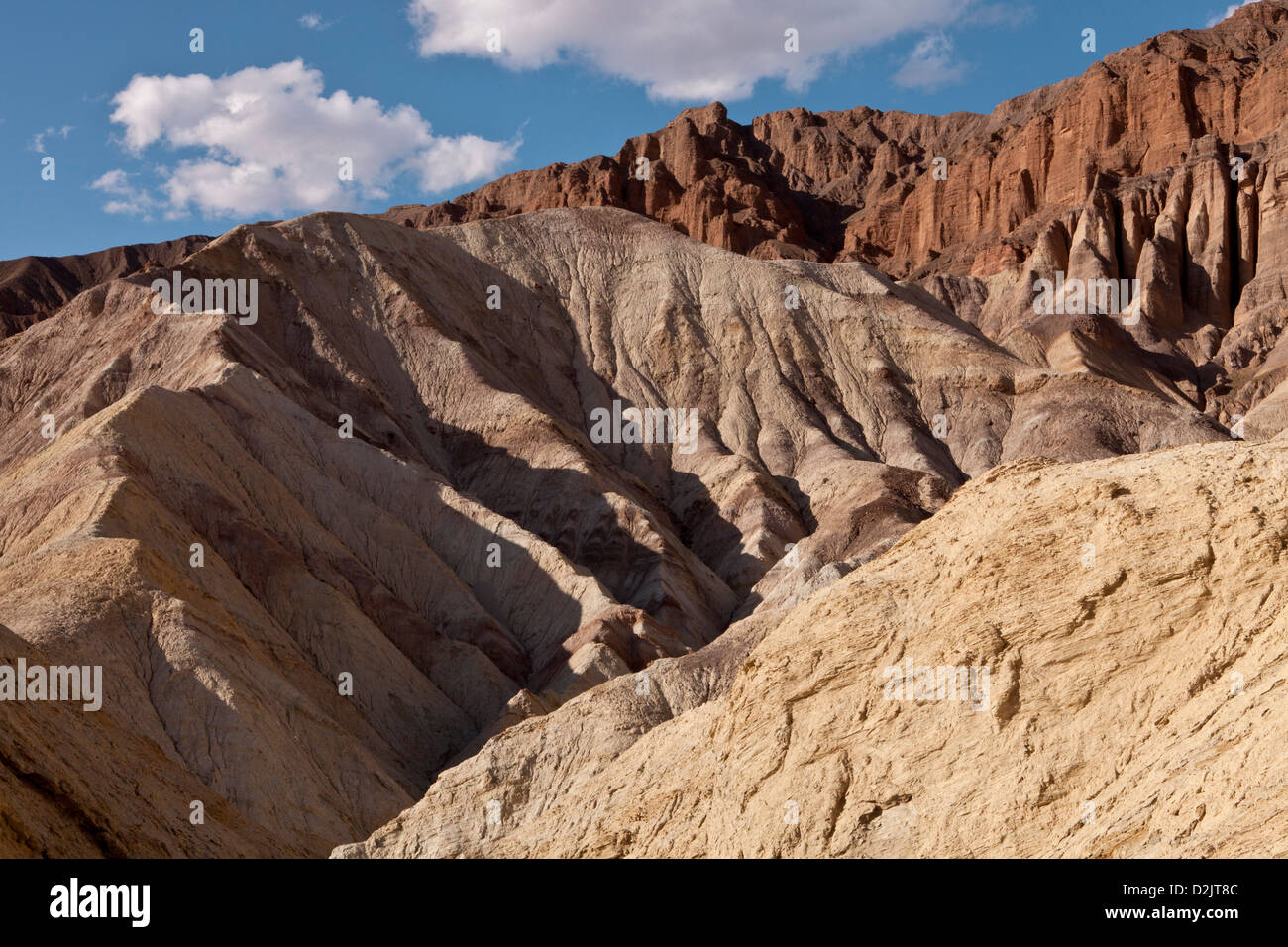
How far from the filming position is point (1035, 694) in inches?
619

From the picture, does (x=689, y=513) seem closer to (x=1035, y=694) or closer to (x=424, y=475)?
(x=424, y=475)

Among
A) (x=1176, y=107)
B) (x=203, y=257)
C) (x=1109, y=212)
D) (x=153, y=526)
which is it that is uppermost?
(x=1176, y=107)

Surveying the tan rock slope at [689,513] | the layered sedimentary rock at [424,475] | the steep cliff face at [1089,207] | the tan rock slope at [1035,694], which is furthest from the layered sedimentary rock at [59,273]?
the tan rock slope at [1035,694]

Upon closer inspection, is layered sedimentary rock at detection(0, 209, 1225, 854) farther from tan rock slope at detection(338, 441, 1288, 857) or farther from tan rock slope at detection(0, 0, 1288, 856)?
tan rock slope at detection(338, 441, 1288, 857)

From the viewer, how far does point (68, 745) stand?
83.8 feet

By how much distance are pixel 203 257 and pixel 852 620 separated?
6120cm

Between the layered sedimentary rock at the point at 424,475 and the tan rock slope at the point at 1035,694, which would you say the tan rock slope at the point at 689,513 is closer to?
the tan rock slope at the point at 1035,694

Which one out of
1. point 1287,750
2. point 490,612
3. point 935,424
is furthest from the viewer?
point 935,424

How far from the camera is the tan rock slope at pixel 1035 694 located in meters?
14.0

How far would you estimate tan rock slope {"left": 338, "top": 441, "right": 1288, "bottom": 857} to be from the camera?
45.9ft

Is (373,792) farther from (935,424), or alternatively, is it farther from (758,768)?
(935,424)

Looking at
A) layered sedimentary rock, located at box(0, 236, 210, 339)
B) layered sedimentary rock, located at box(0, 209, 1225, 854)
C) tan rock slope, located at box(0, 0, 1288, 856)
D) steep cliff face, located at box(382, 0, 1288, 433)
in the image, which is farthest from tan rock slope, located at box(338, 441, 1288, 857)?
layered sedimentary rock, located at box(0, 236, 210, 339)
